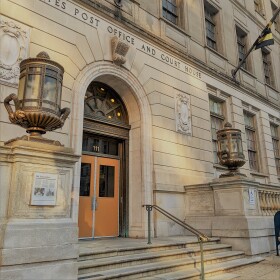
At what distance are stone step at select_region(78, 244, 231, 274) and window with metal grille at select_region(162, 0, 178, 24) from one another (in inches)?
356

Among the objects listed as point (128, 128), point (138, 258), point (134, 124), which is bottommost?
point (138, 258)

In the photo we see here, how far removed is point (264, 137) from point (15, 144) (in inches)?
564

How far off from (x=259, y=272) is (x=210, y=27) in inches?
470

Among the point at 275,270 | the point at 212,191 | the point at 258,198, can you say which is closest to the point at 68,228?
the point at 275,270

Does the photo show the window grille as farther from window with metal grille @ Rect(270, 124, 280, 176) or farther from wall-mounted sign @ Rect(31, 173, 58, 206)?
wall-mounted sign @ Rect(31, 173, 58, 206)

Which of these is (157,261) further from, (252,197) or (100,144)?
(100,144)

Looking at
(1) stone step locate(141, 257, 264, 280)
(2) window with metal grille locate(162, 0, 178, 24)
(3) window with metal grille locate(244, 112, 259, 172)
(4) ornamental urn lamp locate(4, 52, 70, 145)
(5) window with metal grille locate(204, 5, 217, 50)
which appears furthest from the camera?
(3) window with metal grille locate(244, 112, 259, 172)

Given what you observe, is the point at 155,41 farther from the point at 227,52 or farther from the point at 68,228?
the point at 68,228

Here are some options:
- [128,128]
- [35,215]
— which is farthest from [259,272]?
[128,128]

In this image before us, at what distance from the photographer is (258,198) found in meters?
8.58

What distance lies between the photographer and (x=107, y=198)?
892cm

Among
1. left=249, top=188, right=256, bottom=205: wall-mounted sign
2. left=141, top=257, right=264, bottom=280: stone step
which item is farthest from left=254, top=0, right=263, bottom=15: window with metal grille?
left=141, top=257, right=264, bottom=280: stone step

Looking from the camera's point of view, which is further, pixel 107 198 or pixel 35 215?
pixel 107 198

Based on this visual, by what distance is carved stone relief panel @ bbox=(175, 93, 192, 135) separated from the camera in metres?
10.6
